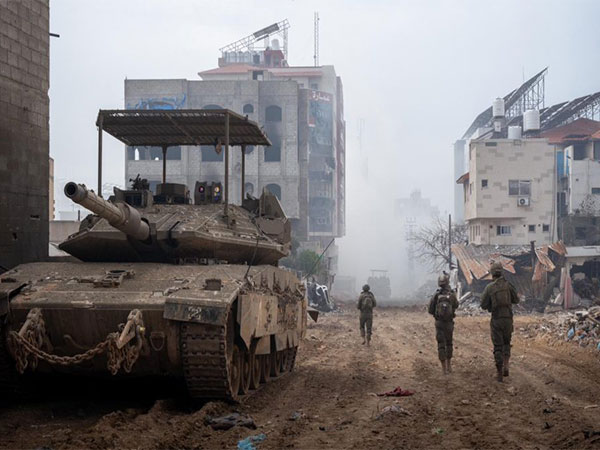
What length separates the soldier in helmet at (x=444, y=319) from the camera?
1235 cm

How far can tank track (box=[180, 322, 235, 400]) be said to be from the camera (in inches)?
329

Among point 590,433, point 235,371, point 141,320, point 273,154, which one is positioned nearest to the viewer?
point 590,433

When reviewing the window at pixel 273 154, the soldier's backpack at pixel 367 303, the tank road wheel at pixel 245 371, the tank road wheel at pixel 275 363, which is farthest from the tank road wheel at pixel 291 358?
the window at pixel 273 154

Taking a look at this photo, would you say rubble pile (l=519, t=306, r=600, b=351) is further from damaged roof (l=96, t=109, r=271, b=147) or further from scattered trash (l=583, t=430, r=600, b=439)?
scattered trash (l=583, t=430, r=600, b=439)

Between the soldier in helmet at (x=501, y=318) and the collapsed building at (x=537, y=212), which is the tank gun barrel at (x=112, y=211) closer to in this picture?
the soldier in helmet at (x=501, y=318)

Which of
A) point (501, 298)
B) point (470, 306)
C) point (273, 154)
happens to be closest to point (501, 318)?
point (501, 298)

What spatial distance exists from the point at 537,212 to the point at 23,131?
37.4 meters

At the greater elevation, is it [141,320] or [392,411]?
[141,320]

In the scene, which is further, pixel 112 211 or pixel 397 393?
pixel 397 393

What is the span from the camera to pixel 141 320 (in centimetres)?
830

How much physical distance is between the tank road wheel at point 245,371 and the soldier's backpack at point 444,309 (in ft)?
11.9

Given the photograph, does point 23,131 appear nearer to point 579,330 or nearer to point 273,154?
point 579,330

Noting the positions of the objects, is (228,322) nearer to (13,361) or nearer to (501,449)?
(13,361)

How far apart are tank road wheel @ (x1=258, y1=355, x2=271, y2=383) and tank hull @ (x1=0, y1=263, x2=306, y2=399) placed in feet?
5.45
